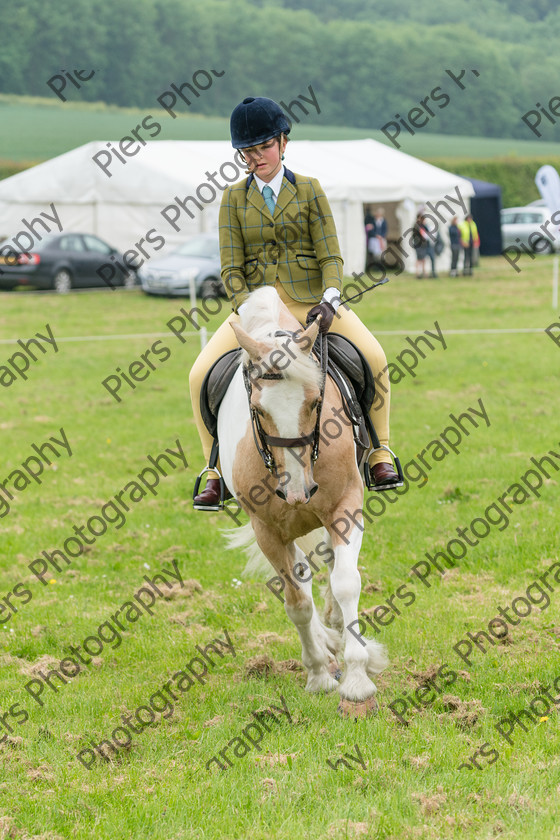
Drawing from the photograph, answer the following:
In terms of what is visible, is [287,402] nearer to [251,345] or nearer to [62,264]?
[251,345]

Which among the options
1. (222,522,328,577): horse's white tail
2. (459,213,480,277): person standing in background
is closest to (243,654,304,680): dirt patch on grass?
(222,522,328,577): horse's white tail

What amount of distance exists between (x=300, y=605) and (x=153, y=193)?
29.0 meters

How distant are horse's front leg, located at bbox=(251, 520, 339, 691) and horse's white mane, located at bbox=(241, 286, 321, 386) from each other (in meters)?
1.12

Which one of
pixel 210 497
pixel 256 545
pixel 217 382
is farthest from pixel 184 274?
pixel 217 382

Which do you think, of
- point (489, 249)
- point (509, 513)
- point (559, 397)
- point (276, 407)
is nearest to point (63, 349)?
point (559, 397)

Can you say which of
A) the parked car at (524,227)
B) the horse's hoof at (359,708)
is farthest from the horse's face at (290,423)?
the parked car at (524,227)

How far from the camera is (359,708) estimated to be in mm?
4965

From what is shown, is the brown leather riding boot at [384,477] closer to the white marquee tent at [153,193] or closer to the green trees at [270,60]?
the white marquee tent at [153,193]

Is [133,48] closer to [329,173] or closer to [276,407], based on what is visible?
[329,173]

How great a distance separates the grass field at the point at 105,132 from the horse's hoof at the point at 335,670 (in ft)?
183

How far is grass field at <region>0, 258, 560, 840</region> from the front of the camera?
4102 millimetres

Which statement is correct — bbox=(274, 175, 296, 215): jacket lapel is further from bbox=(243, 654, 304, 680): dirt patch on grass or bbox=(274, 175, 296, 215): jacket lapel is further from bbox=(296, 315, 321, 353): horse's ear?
bbox=(243, 654, 304, 680): dirt patch on grass

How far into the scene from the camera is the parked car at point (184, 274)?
2756 centimetres

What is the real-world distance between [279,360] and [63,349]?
15.2 metres
